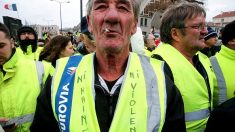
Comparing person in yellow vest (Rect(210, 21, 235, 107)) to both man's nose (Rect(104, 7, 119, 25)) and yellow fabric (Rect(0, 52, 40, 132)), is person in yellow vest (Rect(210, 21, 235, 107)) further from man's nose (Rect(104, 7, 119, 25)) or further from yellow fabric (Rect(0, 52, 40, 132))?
yellow fabric (Rect(0, 52, 40, 132))

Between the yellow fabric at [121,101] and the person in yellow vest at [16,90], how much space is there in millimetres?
644

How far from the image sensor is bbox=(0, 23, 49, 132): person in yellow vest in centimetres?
234

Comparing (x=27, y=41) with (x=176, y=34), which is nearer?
(x=176, y=34)

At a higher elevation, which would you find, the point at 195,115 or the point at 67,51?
the point at 67,51

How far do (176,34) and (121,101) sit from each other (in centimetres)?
150

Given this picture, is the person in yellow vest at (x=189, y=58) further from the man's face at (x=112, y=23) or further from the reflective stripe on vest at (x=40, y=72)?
the reflective stripe on vest at (x=40, y=72)

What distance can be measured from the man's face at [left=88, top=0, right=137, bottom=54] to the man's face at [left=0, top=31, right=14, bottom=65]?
1.02 metres

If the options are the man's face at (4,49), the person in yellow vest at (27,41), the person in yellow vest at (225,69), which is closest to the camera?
the man's face at (4,49)

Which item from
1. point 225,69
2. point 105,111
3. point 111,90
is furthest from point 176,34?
point 105,111

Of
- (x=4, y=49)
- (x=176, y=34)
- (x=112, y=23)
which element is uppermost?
(x=112, y=23)

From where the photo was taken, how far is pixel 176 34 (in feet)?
9.64

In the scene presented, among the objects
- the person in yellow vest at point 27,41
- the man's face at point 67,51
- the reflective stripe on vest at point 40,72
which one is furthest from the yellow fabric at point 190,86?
the person in yellow vest at point 27,41

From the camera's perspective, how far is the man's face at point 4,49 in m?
2.51

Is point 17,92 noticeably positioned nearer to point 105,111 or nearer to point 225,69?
point 105,111
